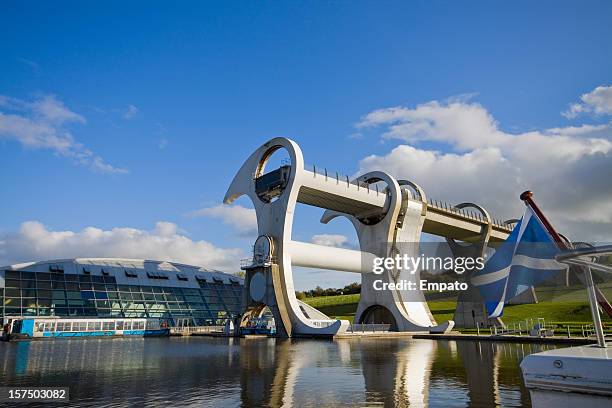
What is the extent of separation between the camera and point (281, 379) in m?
14.7

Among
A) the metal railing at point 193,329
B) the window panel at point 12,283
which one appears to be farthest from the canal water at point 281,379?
the window panel at point 12,283

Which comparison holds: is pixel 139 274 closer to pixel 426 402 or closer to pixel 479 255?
pixel 479 255

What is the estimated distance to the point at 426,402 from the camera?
10914mm

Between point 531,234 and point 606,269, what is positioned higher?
point 531,234

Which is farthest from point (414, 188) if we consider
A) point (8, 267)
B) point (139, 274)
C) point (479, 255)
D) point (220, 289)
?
point (8, 267)

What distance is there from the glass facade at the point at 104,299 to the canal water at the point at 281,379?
2526cm

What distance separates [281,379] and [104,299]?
39600mm

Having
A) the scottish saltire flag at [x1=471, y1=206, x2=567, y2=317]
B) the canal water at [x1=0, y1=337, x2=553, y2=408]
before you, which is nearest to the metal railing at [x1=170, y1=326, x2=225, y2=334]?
the canal water at [x1=0, y1=337, x2=553, y2=408]

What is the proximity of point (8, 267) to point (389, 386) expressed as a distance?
4592cm

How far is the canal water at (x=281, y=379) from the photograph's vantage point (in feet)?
37.1

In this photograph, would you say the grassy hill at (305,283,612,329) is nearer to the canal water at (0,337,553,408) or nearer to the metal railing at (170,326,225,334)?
the canal water at (0,337,553,408)

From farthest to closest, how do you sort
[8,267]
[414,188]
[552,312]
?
[552,312]
[414,188]
[8,267]

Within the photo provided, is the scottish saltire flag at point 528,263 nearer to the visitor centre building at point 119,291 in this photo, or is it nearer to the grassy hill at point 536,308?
the grassy hill at point 536,308

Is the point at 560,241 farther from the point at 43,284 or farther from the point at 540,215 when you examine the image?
the point at 43,284
